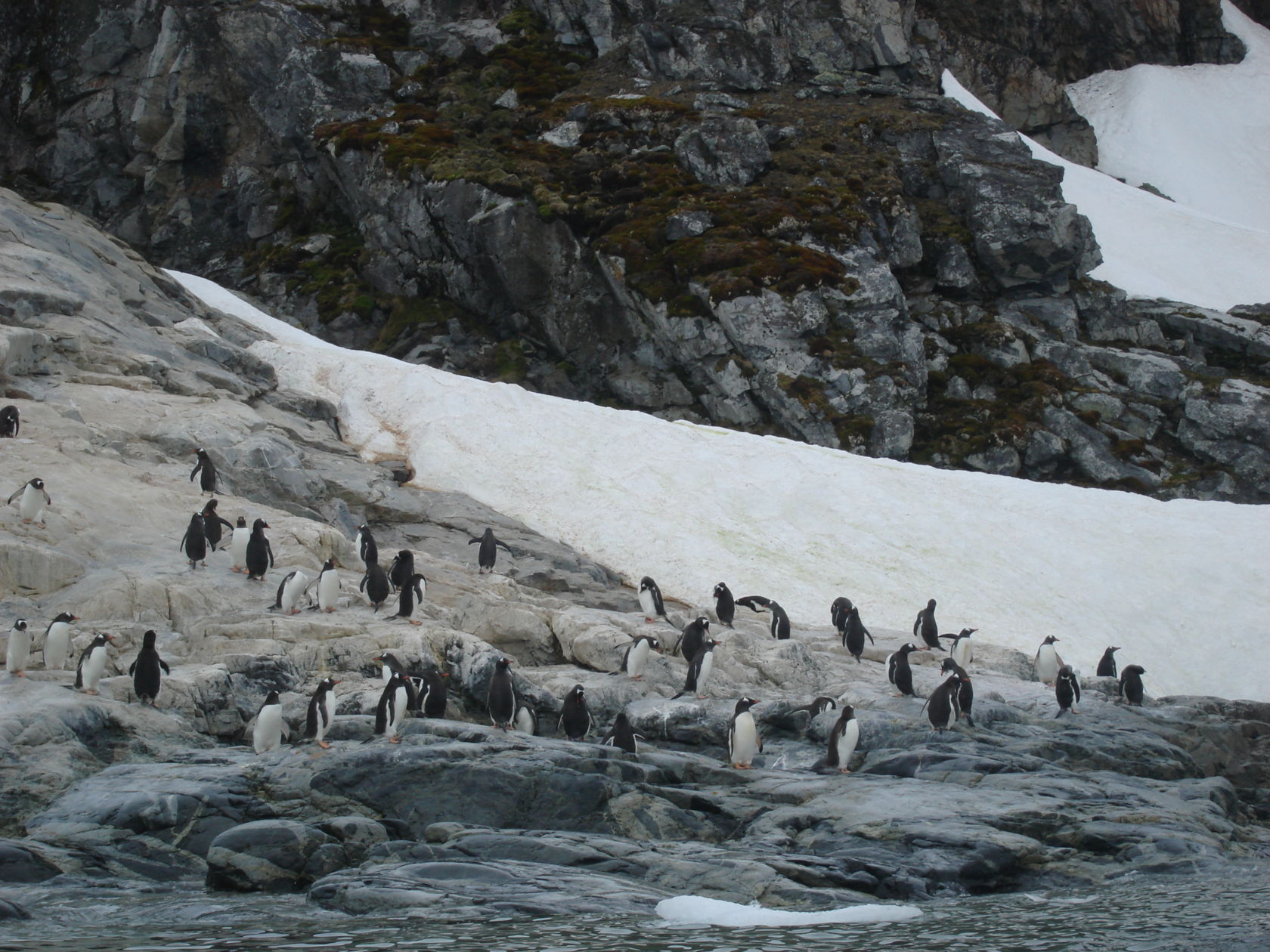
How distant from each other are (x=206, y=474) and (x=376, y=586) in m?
7.59

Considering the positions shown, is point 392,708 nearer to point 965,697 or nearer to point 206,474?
point 965,697

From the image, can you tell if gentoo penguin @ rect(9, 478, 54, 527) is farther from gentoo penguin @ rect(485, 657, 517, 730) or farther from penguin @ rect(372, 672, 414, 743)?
gentoo penguin @ rect(485, 657, 517, 730)

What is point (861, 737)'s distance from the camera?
19.2 metres

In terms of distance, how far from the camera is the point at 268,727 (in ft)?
51.6

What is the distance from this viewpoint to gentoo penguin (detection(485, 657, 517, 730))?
17688mm

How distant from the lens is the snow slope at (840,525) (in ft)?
98.2

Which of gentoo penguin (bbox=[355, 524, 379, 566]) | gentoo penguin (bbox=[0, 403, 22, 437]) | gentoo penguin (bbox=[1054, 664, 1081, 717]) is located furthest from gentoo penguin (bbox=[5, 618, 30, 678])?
gentoo penguin (bbox=[1054, 664, 1081, 717])

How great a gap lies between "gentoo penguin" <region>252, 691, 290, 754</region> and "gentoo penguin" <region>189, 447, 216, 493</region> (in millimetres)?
11256

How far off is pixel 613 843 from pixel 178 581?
422 inches

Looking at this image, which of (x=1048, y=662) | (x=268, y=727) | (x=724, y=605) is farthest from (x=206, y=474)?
(x=1048, y=662)

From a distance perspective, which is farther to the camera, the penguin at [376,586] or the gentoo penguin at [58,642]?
the penguin at [376,586]

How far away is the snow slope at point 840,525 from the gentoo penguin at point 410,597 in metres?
7.89

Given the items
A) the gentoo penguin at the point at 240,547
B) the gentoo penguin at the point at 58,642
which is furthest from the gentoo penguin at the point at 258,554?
the gentoo penguin at the point at 58,642

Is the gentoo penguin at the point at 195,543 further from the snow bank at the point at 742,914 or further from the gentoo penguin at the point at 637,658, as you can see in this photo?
the snow bank at the point at 742,914
